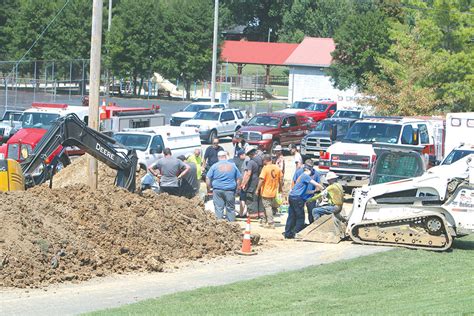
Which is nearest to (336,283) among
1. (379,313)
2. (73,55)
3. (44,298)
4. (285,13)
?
(379,313)

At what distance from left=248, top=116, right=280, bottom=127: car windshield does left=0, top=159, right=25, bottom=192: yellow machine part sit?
22.7 meters

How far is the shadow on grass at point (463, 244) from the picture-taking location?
20.1 m

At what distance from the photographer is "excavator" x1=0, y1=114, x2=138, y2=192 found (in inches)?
781

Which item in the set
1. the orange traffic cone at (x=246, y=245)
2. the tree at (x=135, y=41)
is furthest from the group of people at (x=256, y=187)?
the tree at (x=135, y=41)

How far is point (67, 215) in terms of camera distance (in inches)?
706

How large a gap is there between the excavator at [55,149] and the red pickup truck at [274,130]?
62.8ft

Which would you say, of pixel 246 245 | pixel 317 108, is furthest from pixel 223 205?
pixel 317 108

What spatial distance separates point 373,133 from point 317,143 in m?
7.59

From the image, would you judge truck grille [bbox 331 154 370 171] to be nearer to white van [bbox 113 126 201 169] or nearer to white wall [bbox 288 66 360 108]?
white van [bbox 113 126 201 169]

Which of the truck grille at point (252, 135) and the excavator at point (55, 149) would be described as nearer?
the excavator at point (55, 149)

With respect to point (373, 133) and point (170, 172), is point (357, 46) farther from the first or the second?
point (170, 172)

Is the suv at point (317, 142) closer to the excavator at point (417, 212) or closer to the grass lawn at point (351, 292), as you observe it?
the excavator at point (417, 212)

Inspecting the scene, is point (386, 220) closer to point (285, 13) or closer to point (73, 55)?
point (73, 55)

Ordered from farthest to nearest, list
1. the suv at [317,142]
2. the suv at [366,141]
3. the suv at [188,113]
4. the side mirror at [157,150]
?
the suv at [188,113] < the suv at [317,142] < the suv at [366,141] < the side mirror at [157,150]
